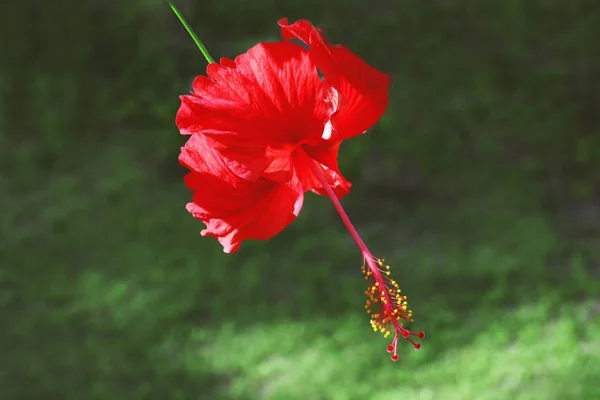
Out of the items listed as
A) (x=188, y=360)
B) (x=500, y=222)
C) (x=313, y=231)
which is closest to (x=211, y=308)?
(x=188, y=360)

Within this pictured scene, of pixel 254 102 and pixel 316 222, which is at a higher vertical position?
pixel 316 222

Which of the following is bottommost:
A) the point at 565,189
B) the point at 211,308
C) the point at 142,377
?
the point at 142,377

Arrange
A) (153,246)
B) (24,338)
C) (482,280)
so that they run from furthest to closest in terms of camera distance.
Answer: (153,246), (482,280), (24,338)

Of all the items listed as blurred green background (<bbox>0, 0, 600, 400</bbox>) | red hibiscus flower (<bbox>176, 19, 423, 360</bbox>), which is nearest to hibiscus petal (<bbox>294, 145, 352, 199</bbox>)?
red hibiscus flower (<bbox>176, 19, 423, 360</bbox>)

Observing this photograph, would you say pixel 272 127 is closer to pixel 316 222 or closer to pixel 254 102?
pixel 254 102

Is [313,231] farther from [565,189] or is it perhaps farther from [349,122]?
[349,122]

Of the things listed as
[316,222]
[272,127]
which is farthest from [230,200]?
[316,222]
